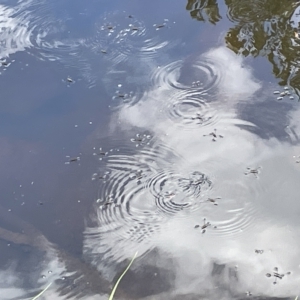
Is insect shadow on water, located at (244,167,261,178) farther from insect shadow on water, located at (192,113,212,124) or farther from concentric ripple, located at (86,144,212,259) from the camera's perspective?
insect shadow on water, located at (192,113,212,124)

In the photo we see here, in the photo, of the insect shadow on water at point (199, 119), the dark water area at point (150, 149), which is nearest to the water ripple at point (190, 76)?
the dark water area at point (150, 149)

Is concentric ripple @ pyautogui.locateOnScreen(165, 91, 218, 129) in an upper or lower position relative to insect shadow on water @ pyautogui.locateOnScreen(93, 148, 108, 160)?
upper

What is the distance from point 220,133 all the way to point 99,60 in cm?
94

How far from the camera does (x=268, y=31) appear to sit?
285 centimetres

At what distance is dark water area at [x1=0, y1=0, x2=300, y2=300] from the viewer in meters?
1.98

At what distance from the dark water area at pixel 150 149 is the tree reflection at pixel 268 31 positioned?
0.01 m

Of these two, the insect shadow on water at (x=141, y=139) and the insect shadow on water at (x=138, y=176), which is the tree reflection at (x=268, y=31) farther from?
the insect shadow on water at (x=138, y=176)

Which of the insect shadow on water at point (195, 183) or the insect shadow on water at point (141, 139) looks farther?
the insect shadow on water at point (141, 139)

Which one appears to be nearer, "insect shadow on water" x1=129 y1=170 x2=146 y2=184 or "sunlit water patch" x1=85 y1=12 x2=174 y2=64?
"insect shadow on water" x1=129 y1=170 x2=146 y2=184

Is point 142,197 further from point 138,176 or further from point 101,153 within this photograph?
point 101,153

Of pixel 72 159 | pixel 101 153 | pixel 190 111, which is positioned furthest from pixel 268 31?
pixel 72 159

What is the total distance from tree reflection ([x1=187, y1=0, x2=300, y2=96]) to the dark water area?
0.4 inches

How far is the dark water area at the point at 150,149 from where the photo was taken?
198cm

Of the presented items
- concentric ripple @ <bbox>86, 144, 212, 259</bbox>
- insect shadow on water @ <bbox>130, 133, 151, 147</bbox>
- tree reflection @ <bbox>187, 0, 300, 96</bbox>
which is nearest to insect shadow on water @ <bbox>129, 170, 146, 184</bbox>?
concentric ripple @ <bbox>86, 144, 212, 259</bbox>
